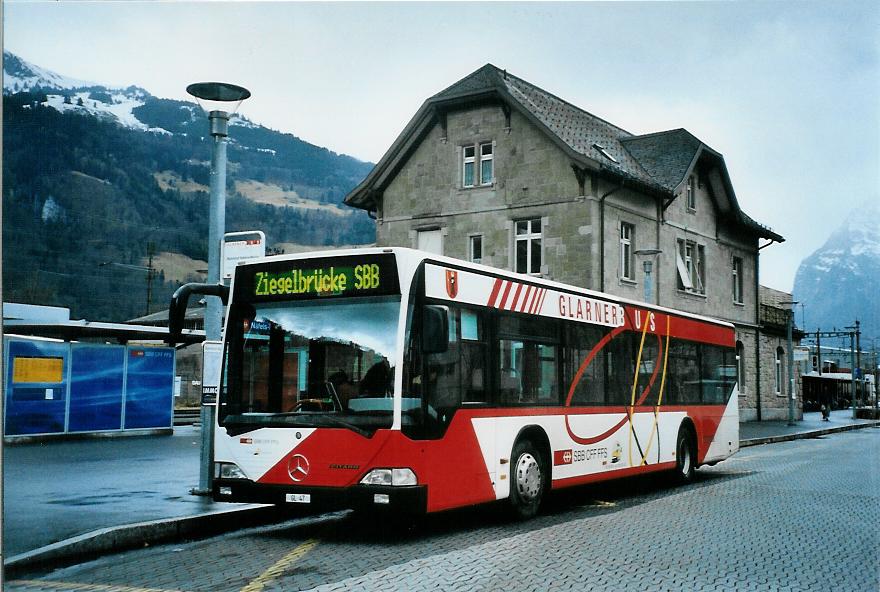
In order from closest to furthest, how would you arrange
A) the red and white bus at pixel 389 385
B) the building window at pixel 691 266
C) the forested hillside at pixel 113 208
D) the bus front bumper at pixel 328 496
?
the bus front bumper at pixel 328 496, the red and white bus at pixel 389 385, the building window at pixel 691 266, the forested hillside at pixel 113 208

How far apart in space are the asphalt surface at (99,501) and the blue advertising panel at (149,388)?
5013 mm

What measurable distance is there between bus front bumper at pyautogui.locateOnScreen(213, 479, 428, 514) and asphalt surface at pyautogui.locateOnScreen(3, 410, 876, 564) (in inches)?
22.4

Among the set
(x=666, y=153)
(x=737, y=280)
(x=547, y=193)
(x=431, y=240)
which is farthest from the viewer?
(x=737, y=280)

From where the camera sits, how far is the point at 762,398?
47.0 meters

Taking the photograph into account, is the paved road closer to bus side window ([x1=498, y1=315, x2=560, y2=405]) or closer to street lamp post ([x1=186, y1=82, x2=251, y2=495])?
street lamp post ([x1=186, y1=82, x2=251, y2=495])

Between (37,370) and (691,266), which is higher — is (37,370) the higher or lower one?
the lower one

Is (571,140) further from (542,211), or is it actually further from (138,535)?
(138,535)

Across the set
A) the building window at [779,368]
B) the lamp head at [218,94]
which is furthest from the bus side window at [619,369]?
the building window at [779,368]

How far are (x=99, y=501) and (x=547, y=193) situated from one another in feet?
Result: 76.0

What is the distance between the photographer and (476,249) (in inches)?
1362

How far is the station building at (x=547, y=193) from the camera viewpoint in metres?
32.2

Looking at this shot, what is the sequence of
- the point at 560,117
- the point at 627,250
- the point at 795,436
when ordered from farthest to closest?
the point at 795,436 → the point at 560,117 → the point at 627,250

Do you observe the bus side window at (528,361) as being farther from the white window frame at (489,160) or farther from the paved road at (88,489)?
the white window frame at (489,160)

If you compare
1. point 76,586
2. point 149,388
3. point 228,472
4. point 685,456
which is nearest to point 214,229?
point 228,472
